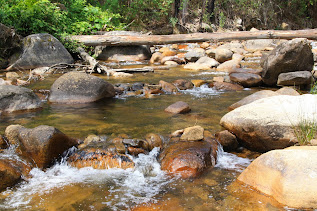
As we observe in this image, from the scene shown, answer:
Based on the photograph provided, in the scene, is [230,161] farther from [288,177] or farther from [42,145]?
[42,145]

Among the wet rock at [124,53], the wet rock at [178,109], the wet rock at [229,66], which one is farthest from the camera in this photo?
the wet rock at [124,53]

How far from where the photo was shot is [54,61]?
9883 millimetres

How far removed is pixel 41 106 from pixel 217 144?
3583 millimetres

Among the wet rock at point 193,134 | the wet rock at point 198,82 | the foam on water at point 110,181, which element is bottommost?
the foam on water at point 110,181

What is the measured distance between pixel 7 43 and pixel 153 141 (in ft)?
25.5

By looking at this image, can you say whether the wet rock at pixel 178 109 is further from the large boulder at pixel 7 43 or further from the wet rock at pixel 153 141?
the large boulder at pixel 7 43

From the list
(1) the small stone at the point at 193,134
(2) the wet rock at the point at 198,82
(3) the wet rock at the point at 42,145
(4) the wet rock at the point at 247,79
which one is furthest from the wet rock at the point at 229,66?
(3) the wet rock at the point at 42,145

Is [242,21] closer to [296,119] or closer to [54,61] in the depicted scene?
[54,61]

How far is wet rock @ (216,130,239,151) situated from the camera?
13.3ft

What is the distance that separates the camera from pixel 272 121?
3.88 m

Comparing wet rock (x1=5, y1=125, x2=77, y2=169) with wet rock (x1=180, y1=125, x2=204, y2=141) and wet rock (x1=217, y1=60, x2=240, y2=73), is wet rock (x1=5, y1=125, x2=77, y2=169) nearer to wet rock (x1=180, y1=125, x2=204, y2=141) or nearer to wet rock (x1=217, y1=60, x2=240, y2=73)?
wet rock (x1=180, y1=125, x2=204, y2=141)

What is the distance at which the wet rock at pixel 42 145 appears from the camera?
3.57 meters

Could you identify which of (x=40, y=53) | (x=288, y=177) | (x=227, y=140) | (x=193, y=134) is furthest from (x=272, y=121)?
(x=40, y=53)

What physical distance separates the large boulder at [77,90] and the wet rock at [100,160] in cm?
254
